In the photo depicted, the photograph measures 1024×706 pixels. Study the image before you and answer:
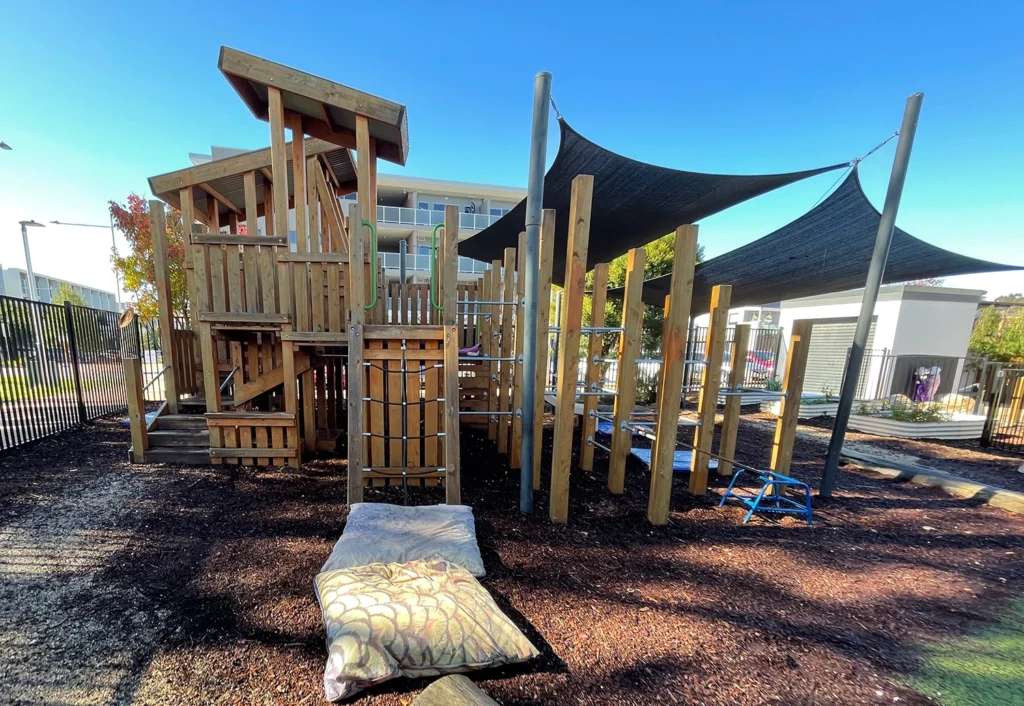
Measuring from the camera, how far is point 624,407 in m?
3.79

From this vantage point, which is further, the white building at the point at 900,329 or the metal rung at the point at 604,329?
the white building at the point at 900,329

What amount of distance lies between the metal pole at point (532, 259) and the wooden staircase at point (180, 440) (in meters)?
3.79

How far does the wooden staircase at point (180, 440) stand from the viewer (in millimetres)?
4473

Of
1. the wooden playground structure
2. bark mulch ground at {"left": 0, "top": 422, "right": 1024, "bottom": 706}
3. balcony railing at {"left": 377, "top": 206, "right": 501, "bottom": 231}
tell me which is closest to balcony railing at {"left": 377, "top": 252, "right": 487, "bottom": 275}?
balcony railing at {"left": 377, "top": 206, "right": 501, "bottom": 231}

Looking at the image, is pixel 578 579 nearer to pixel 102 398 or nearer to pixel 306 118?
pixel 306 118

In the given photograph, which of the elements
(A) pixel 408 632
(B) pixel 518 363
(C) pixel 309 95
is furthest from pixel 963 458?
(C) pixel 309 95

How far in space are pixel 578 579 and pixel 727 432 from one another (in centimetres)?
279

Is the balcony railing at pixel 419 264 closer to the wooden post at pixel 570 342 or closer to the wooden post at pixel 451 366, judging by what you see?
the wooden post at pixel 451 366

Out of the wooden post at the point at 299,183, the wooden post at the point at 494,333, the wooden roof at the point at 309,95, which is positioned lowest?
the wooden post at the point at 494,333

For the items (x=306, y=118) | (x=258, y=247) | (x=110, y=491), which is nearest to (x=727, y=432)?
(x=258, y=247)

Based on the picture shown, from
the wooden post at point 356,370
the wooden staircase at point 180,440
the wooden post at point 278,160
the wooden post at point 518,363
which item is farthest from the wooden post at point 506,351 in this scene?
the wooden staircase at point 180,440

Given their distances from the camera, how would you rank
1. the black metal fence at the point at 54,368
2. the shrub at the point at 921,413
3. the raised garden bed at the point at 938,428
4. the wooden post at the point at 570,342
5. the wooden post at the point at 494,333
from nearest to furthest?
the wooden post at the point at 570,342 → the black metal fence at the point at 54,368 → the wooden post at the point at 494,333 → the raised garden bed at the point at 938,428 → the shrub at the point at 921,413

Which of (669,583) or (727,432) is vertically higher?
(727,432)

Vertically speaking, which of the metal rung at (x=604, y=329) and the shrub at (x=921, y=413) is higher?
the metal rung at (x=604, y=329)
